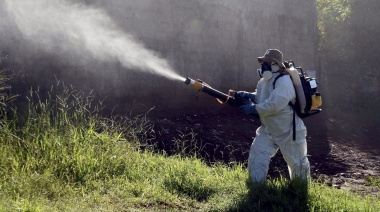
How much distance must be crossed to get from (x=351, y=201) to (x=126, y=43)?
4.78 metres

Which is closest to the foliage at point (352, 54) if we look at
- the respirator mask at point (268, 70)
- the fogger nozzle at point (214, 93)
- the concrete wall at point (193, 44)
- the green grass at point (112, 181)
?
the concrete wall at point (193, 44)

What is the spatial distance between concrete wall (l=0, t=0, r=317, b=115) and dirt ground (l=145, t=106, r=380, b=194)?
501 mm

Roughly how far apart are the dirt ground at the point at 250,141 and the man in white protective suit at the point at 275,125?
1052 mm

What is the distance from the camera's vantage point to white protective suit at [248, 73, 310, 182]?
5.52 meters

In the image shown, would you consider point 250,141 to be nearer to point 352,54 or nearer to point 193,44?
point 193,44

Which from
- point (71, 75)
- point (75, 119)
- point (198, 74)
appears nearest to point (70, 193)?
point (75, 119)

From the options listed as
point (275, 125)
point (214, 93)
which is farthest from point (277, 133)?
point (214, 93)

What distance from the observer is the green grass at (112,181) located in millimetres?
4801

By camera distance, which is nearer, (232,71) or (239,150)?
(239,150)

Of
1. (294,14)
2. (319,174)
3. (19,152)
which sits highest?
(294,14)

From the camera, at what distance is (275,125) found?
5.69 meters

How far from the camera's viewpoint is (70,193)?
194 inches

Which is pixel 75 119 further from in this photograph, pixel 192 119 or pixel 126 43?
pixel 192 119

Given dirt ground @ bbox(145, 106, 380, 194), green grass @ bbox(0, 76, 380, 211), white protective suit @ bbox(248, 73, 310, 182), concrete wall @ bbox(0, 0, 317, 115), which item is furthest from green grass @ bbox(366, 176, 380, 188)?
concrete wall @ bbox(0, 0, 317, 115)
